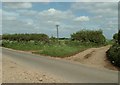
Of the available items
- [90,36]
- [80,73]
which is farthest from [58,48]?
[80,73]

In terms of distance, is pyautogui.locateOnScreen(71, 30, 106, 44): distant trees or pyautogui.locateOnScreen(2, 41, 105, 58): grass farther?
pyautogui.locateOnScreen(71, 30, 106, 44): distant trees

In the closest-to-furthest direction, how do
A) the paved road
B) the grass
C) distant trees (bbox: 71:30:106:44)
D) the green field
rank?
1. the paved road
2. the grass
3. the green field
4. distant trees (bbox: 71:30:106:44)

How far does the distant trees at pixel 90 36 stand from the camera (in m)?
65.9

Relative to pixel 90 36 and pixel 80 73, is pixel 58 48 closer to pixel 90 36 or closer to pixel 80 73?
pixel 90 36

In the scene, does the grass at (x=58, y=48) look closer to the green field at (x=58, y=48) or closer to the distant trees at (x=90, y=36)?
the green field at (x=58, y=48)

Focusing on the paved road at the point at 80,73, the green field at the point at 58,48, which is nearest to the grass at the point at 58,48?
the green field at the point at 58,48

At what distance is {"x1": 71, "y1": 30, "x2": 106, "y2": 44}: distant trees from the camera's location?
2596 inches

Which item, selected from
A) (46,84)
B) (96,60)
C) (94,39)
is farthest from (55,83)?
(94,39)

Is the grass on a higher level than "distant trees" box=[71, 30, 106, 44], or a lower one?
lower

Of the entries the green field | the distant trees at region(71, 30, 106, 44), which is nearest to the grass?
the green field

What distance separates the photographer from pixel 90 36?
219 ft

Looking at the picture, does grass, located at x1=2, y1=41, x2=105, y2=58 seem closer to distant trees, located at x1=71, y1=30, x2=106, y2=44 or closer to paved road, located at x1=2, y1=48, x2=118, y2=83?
distant trees, located at x1=71, y1=30, x2=106, y2=44

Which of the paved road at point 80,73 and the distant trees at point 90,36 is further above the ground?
the distant trees at point 90,36

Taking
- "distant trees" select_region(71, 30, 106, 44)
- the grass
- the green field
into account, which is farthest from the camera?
"distant trees" select_region(71, 30, 106, 44)
